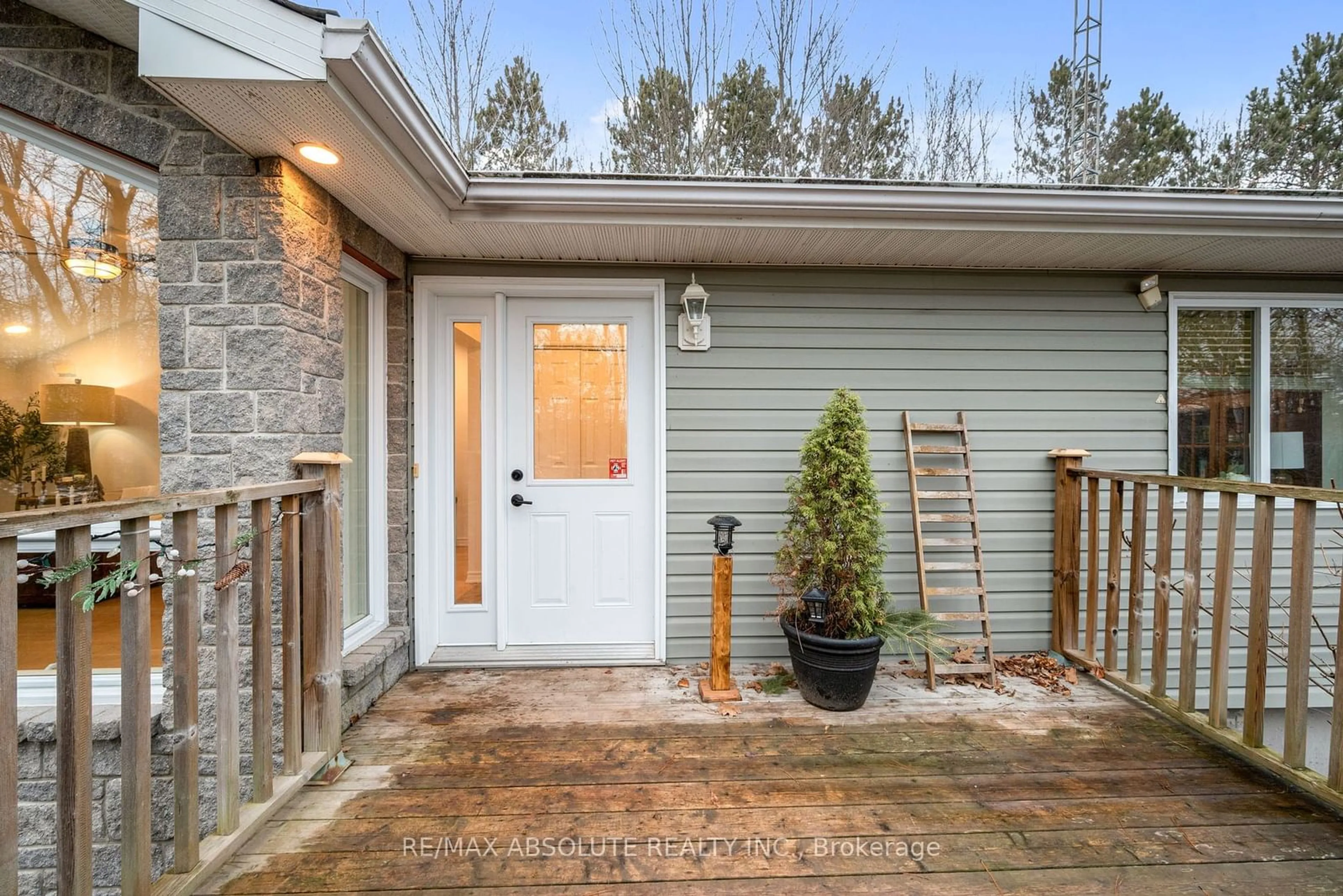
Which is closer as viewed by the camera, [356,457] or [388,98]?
[388,98]

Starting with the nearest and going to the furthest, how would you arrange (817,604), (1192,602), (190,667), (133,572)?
(133,572)
(190,667)
(1192,602)
(817,604)

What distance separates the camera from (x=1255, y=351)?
326cm

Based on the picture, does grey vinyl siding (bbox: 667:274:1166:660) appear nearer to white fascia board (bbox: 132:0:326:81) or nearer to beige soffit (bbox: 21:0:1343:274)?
beige soffit (bbox: 21:0:1343:274)

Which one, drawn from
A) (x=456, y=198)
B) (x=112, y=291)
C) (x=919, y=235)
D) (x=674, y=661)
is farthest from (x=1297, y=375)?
(x=112, y=291)

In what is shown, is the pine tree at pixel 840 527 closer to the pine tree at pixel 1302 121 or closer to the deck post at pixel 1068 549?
the deck post at pixel 1068 549

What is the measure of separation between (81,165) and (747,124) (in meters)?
4.59

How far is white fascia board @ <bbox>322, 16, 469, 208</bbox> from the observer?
4.79 ft

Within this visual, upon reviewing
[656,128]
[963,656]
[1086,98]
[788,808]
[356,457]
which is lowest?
[788,808]

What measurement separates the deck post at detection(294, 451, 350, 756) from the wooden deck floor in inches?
8.0

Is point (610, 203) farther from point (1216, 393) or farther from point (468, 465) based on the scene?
point (1216, 393)

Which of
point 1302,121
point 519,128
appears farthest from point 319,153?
point 1302,121

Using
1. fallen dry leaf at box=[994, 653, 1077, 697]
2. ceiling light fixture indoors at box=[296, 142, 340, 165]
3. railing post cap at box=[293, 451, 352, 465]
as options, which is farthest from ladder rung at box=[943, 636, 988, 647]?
ceiling light fixture indoors at box=[296, 142, 340, 165]

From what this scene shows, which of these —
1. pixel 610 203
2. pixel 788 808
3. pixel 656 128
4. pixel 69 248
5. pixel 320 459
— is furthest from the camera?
pixel 656 128

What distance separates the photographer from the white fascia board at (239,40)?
4.81ft
